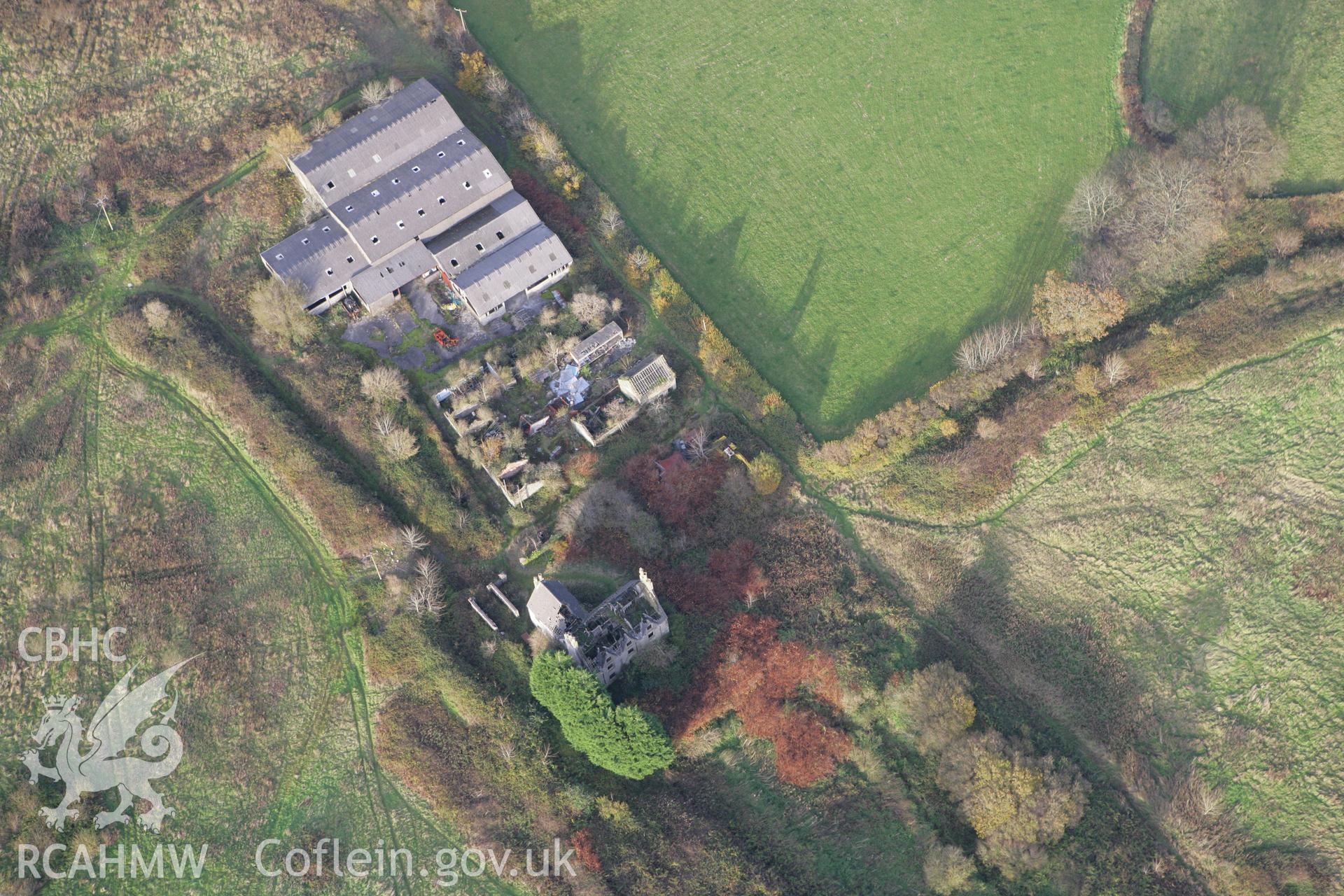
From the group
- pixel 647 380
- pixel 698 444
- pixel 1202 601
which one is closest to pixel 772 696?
pixel 698 444

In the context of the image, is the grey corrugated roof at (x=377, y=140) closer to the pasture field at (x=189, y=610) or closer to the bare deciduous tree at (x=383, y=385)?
the bare deciduous tree at (x=383, y=385)

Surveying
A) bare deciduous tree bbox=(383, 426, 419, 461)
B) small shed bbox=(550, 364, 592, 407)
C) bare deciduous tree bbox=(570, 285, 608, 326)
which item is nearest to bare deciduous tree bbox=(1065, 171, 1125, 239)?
bare deciduous tree bbox=(570, 285, 608, 326)

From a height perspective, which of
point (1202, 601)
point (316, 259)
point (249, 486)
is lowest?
point (1202, 601)

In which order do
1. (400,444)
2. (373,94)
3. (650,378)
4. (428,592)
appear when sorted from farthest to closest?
(373,94), (650,378), (400,444), (428,592)

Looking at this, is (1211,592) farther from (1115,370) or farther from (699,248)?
(699,248)

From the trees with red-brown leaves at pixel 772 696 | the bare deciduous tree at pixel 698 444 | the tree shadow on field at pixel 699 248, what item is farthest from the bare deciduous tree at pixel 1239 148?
the trees with red-brown leaves at pixel 772 696

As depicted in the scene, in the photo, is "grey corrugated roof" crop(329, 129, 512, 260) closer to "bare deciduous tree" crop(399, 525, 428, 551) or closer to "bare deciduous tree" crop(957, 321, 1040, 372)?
"bare deciduous tree" crop(399, 525, 428, 551)

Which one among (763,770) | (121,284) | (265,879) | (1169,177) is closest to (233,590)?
Answer: (265,879)
